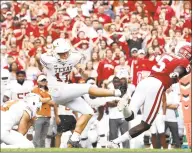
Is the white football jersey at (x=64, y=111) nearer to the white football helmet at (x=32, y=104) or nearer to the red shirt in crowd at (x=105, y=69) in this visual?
the red shirt in crowd at (x=105, y=69)

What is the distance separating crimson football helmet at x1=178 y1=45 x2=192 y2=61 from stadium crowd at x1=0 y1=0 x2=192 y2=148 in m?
3.30

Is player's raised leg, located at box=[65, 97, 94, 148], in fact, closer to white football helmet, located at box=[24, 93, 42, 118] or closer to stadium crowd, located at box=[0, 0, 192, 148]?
white football helmet, located at box=[24, 93, 42, 118]

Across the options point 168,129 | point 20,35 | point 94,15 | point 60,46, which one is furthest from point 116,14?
point 60,46

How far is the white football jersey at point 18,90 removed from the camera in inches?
739

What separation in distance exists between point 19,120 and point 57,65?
1290 mm

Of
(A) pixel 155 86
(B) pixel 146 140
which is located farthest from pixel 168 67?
(B) pixel 146 140

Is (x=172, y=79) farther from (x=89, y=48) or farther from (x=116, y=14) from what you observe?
(x=116, y=14)

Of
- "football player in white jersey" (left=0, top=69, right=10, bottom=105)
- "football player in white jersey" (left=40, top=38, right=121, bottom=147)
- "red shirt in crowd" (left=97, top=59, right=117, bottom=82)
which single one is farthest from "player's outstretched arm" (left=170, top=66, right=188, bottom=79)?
"football player in white jersey" (left=0, top=69, right=10, bottom=105)

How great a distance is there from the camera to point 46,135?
1798 cm

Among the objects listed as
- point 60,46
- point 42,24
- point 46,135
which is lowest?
point 46,135

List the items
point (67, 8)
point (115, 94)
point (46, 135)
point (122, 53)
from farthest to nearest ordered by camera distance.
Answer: point (67, 8), point (122, 53), point (46, 135), point (115, 94)

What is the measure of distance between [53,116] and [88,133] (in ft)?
2.52

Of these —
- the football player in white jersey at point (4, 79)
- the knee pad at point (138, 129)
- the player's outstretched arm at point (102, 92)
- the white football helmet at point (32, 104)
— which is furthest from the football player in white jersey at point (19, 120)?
the football player in white jersey at point (4, 79)

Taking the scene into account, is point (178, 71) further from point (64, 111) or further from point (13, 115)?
point (64, 111)
